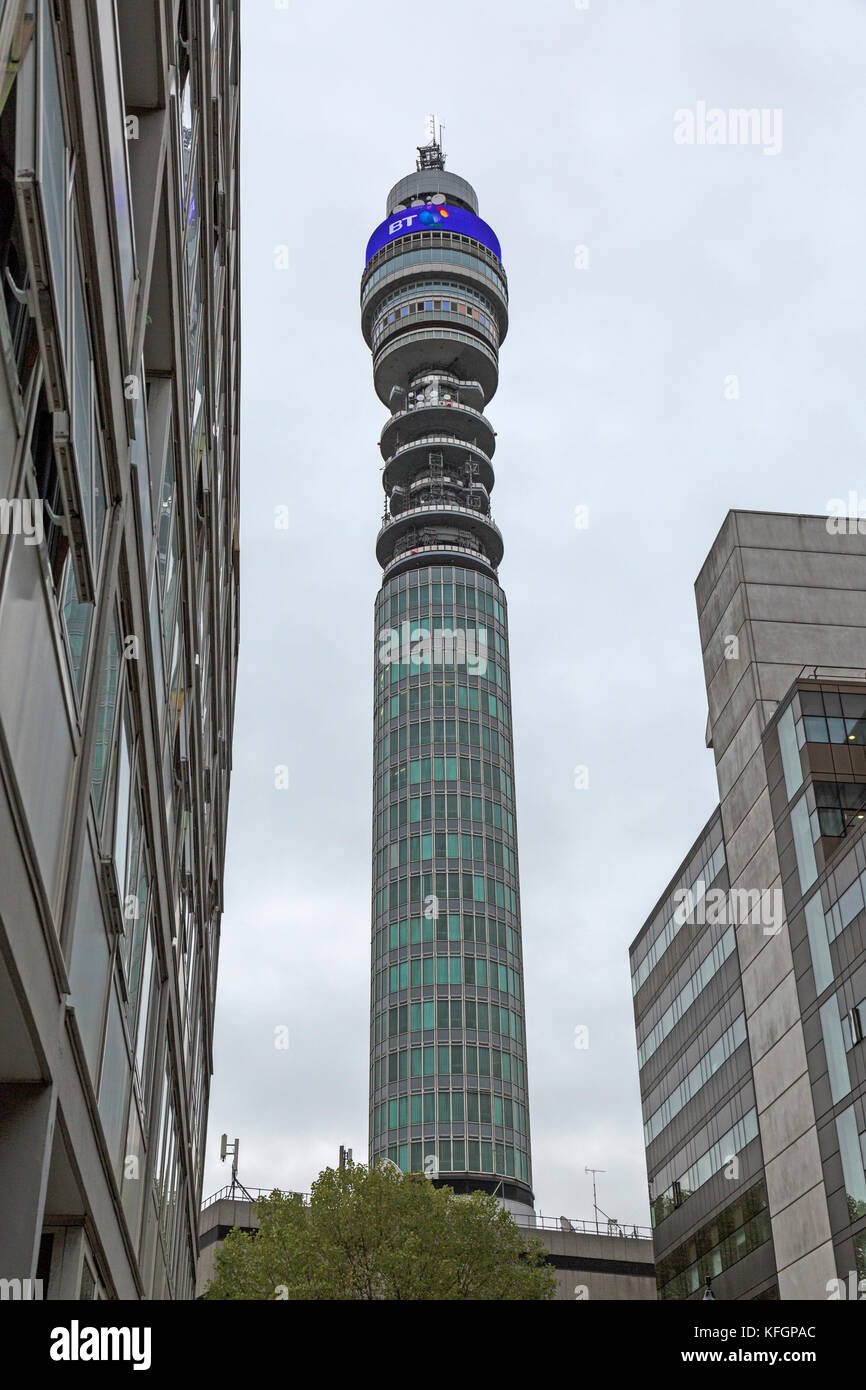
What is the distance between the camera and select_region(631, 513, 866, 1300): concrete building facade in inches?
1901

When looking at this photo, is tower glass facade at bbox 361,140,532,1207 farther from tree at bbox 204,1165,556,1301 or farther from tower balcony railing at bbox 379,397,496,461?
tree at bbox 204,1165,556,1301

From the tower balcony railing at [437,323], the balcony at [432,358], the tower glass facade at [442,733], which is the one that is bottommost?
the tower glass facade at [442,733]

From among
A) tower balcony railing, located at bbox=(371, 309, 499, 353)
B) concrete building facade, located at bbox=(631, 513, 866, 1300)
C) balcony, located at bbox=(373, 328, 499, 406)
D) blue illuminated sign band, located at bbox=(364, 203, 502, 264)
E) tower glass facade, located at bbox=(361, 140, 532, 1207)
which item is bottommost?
concrete building facade, located at bbox=(631, 513, 866, 1300)

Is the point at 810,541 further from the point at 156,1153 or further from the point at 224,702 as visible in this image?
the point at 156,1153

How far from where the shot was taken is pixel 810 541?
65750mm

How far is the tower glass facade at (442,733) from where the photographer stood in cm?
10100

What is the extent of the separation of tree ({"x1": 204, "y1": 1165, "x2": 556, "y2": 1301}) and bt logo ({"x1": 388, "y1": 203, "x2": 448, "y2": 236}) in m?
119

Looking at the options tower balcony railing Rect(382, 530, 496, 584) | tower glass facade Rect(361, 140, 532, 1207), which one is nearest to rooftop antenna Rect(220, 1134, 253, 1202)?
tower glass facade Rect(361, 140, 532, 1207)

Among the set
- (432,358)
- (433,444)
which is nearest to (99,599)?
(433,444)

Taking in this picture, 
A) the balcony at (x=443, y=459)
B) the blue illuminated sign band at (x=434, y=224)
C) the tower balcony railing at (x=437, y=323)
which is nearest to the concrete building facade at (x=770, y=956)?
the balcony at (x=443, y=459)

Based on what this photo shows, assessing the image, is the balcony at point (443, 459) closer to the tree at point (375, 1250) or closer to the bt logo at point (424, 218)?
the bt logo at point (424, 218)

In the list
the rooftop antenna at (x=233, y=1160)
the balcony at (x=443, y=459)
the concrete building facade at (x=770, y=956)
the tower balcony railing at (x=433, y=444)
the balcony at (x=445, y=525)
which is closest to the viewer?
the concrete building facade at (x=770, y=956)

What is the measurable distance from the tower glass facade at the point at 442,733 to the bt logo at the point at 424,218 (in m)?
0.22

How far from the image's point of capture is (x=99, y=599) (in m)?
11.5
